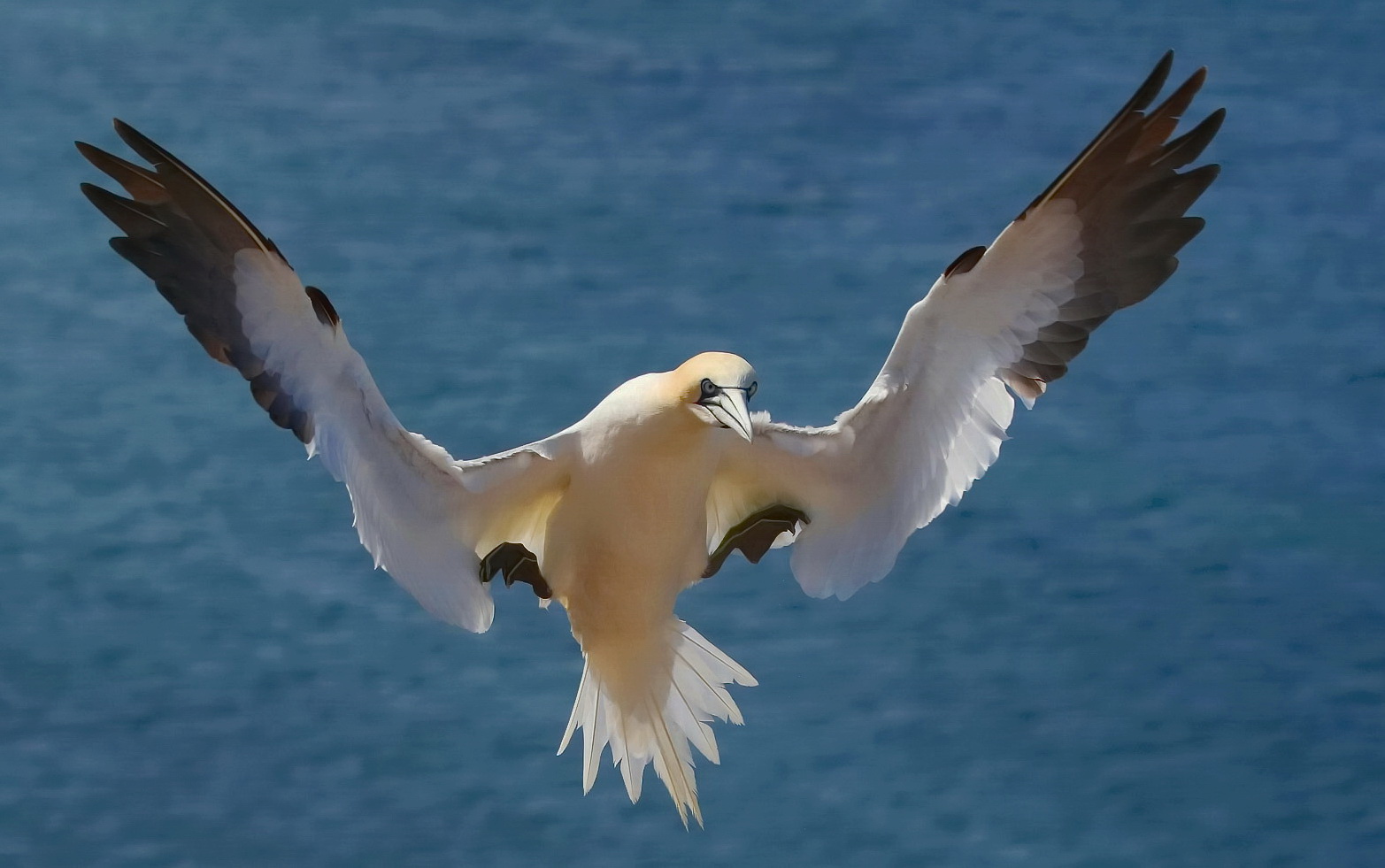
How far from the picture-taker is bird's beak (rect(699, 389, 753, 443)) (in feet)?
7.30

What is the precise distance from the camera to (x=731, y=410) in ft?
7.34

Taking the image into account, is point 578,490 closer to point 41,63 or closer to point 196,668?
point 196,668

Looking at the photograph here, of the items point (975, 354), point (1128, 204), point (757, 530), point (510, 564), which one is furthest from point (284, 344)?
point (1128, 204)

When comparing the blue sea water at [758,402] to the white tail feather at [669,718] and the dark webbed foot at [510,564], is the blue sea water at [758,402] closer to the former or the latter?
the white tail feather at [669,718]

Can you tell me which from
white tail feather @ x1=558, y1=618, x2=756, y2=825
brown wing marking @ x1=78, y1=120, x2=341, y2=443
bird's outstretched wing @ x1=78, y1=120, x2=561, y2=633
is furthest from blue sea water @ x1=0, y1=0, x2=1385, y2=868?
brown wing marking @ x1=78, y1=120, x2=341, y2=443

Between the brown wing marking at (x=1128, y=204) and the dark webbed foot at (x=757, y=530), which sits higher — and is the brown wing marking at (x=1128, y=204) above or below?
above

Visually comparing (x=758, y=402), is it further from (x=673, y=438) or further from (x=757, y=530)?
(x=673, y=438)

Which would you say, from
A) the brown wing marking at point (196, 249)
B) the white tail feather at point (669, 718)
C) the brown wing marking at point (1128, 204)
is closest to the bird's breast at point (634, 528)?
the white tail feather at point (669, 718)

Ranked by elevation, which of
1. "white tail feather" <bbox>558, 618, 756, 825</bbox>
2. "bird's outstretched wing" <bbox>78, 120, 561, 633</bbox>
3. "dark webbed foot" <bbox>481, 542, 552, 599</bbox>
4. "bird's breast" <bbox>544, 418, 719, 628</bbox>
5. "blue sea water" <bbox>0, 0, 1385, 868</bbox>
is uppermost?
"blue sea water" <bbox>0, 0, 1385, 868</bbox>

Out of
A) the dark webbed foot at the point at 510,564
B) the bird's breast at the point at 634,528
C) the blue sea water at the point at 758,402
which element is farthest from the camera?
the blue sea water at the point at 758,402

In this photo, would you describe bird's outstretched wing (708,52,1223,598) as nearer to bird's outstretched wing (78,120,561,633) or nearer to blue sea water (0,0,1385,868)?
bird's outstretched wing (78,120,561,633)

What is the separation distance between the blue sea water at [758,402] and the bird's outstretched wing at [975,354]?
1362 millimetres

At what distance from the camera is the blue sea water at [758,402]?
3.93 metres

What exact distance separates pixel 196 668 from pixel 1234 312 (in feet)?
7.73
